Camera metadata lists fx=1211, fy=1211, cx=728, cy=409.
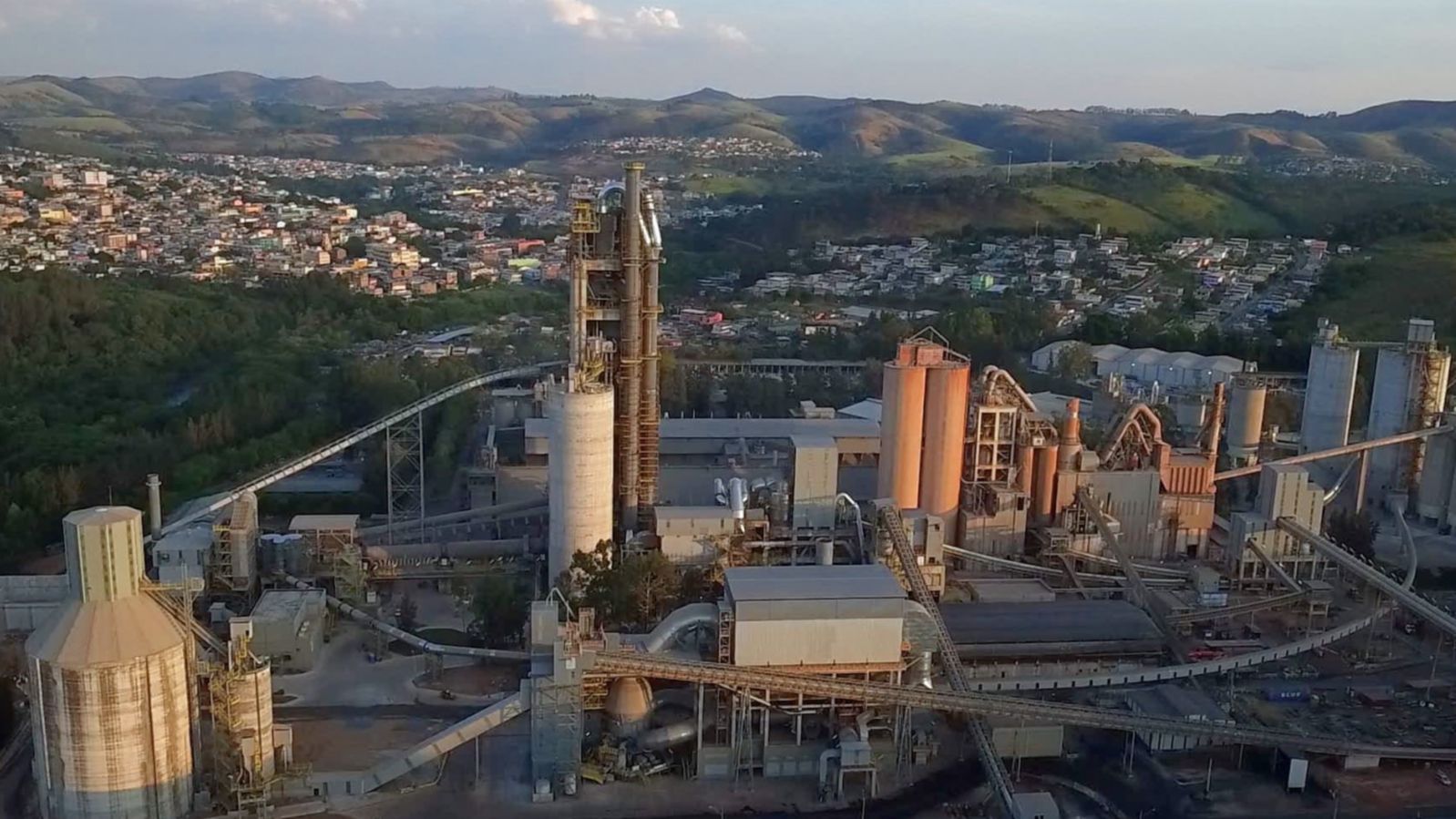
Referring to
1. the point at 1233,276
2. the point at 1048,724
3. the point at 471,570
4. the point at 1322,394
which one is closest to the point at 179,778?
the point at 471,570

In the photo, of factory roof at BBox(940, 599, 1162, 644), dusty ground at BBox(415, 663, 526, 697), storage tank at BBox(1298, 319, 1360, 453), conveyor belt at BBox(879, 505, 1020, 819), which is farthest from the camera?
storage tank at BBox(1298, 319, 1360, 453)

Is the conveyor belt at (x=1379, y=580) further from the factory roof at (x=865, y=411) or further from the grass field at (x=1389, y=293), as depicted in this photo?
the grass field at (x=1389, y=293)

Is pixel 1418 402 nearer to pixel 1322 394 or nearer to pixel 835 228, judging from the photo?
pixel 1322 394

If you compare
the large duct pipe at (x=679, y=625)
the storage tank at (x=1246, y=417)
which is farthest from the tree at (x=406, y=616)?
the storage tank at (x=1246, y=417)

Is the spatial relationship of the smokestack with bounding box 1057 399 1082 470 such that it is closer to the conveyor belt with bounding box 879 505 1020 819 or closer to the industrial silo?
the conveyor belt with bounding box 879 505 1020 819

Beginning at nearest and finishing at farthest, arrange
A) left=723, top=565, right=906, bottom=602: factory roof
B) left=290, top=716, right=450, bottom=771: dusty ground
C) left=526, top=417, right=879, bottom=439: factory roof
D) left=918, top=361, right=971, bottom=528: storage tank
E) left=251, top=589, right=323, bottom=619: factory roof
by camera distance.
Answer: left=290, top=716, right=450, bottom=771: dusty ground
left=723, top=565, right=906, bottom=602: factory roof
left=251, top=589, right=323, bottom=619: factory roof
left=918, top=361, right=971, bottom=528: storage tank
left=526, top=417, right=879, bottom=439: factory roof

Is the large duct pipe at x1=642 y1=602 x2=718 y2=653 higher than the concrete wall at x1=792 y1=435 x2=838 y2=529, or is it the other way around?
the concrete wall at x1=792 y1=435 x2=838 y2=529

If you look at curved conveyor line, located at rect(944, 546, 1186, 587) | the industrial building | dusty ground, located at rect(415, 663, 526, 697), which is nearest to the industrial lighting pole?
curved conveyor line, located at rect(944, 546, 1186, 587)
